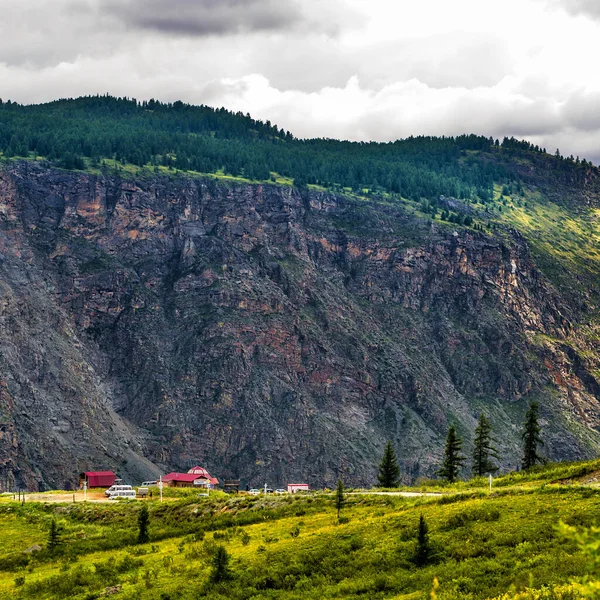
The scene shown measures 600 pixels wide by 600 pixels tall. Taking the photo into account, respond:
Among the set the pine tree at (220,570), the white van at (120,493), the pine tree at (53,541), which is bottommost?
the white van at (120,493)

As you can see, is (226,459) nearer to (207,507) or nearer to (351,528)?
(207,507)

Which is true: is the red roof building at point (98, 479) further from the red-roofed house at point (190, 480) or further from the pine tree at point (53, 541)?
the pine tree at point (53, 541)

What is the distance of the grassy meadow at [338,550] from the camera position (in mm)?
40531

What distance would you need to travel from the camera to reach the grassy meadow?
4053 cm

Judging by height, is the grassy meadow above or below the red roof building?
above

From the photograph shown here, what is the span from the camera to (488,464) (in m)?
117

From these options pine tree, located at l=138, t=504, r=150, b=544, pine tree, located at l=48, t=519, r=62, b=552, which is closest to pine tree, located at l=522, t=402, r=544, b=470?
pine tree, located at l=138, t=504, r=150, b=544

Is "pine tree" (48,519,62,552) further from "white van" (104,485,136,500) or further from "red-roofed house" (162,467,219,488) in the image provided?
"red-roofed house" (162,467,219,488)

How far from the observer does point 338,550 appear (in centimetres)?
4844

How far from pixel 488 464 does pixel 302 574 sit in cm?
7502

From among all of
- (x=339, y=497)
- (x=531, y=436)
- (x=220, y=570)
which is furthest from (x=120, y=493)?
(x=220, y=570)

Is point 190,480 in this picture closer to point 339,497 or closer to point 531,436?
point 531,436

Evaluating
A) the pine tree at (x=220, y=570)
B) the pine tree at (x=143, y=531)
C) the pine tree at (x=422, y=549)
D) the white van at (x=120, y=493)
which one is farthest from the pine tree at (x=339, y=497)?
the white van at (x=120, y=493)

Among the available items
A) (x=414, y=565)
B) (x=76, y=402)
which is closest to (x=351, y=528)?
(x=414, y=565)
